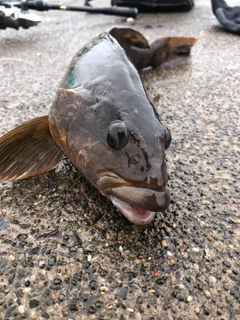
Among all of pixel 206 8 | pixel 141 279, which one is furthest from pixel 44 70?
pixel 206 8

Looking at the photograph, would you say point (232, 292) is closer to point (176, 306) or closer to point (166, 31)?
point (176, 306)

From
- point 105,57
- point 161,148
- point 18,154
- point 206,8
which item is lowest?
point 206,8

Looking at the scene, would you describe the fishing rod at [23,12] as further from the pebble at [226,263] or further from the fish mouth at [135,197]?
the pebble at [226,263]

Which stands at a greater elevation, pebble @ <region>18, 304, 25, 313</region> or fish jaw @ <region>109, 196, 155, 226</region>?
fish jaw @ <region>109, 196, 155, 226</region>

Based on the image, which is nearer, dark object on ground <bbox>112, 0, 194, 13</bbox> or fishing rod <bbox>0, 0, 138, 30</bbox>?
fishing rod <bbox>0, 0, 138, 30</bbox>

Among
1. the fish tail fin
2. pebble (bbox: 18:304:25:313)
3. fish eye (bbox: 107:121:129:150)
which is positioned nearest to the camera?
pebble (bbox: 18:304:25:313)

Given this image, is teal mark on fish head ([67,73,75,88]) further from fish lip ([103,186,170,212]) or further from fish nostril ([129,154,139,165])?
fish lip ([103,186,170,212])

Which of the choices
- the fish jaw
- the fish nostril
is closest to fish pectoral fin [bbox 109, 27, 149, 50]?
the fish nostril
